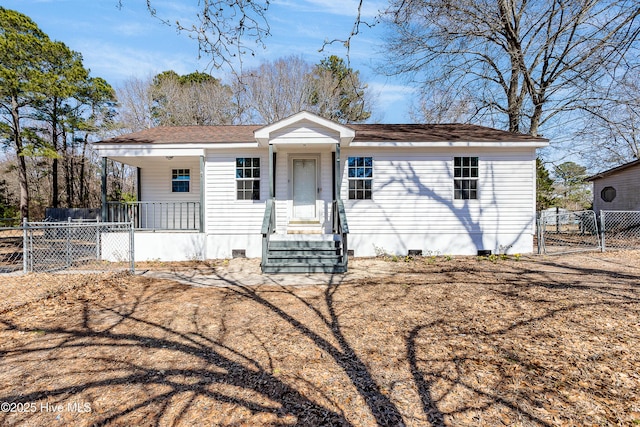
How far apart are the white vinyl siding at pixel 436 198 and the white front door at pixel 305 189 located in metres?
1.00

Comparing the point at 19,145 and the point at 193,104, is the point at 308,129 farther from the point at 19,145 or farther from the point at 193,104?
the point at 19,145

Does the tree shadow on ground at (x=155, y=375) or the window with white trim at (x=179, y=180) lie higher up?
the window with white trim at (x=179, y=180)

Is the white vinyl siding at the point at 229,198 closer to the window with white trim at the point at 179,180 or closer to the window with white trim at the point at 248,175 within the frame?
the window with white trim at the point at 248,175

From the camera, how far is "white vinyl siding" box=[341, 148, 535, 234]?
932 centimetres

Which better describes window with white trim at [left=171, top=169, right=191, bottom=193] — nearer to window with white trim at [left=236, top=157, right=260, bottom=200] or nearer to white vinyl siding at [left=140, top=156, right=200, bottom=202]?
white vinyl siding at [left=140, top=156, right=200, bottom=202]

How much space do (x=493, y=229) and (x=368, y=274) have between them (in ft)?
15.8

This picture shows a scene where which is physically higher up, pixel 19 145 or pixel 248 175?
pixel 19 145

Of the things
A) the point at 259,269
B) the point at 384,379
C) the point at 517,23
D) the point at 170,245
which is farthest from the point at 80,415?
the point at 517,23

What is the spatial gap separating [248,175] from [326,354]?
705cm

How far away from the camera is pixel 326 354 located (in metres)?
3.39

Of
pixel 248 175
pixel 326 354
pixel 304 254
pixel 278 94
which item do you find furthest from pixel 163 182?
pixel 278 94

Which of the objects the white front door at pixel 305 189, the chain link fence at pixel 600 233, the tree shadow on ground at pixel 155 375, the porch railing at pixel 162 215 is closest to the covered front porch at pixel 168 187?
the porch railing at pixel 162 215

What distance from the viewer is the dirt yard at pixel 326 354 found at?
8.14 ft

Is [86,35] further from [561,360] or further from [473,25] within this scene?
[473,25]
